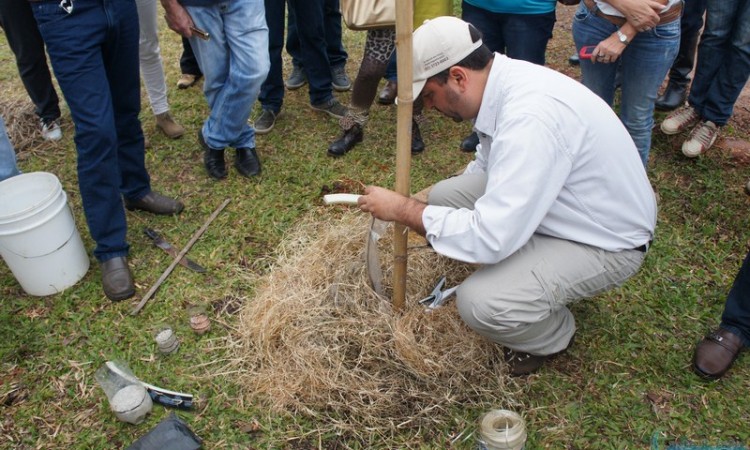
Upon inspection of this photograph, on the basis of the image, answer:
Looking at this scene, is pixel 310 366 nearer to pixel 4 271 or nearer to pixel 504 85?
pixel 504 85

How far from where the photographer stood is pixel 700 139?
411 centimetres

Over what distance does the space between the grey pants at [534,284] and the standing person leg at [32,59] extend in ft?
11.2

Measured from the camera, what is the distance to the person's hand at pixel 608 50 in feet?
10.3

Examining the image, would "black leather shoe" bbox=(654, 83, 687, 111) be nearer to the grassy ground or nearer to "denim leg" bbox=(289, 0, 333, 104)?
the grassy ground

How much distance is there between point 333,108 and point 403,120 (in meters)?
2.61

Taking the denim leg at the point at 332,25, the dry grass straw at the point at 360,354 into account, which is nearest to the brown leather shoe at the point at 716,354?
the dry grass straw at the point at 360,354

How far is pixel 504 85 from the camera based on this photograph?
2.25m

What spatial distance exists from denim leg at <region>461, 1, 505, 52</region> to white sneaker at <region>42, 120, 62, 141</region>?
3.29 metres

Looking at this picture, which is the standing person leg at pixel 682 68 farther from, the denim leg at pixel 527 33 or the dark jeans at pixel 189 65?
the dark jeans at pixel 189 65

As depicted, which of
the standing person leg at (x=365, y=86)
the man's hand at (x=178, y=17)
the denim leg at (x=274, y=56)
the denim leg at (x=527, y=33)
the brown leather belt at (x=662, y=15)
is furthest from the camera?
the denim leg at (x=274, y=56)

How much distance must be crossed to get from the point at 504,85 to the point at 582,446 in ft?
5.19

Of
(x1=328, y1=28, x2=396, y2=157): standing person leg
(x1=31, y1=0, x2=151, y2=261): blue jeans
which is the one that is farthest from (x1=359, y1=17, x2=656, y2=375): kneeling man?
(x1=328, y1=28, x2=396, y2=157): standing person leg

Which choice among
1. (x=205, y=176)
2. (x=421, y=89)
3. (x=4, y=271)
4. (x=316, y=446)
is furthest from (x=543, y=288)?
(x=4, y=271)

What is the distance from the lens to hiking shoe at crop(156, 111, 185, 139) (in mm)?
4566
